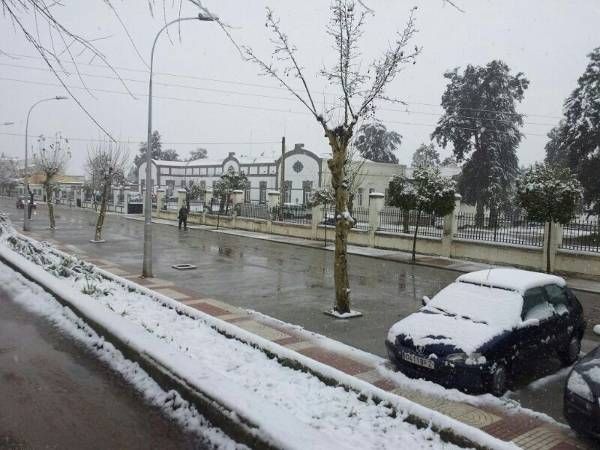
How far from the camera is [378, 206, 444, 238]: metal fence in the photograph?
22.3 m

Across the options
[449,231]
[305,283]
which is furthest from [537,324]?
[449,231]

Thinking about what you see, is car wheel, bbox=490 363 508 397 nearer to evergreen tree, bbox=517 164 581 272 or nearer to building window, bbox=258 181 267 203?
evergreen tree, bbox=517 164 581 272

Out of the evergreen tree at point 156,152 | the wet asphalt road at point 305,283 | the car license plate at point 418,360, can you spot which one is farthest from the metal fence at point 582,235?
the evergreen tree at point 156,152

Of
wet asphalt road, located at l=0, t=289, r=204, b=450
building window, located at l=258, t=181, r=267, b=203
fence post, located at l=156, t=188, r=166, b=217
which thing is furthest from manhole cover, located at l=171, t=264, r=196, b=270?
building window, located at l=258, t=181, r=267, b=203

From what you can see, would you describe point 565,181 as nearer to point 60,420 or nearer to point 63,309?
point 63,309

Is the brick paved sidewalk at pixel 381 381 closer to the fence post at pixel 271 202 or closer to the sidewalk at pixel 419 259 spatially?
the sidewalk at pixel 419 259

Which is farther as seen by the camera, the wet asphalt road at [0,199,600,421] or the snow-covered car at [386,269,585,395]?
the wet asphalt road at [0,199,600,421]

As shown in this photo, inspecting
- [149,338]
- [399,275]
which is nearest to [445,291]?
[149,338]

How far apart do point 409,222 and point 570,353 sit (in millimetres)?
15634

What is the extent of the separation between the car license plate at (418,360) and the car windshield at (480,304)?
3.63ft

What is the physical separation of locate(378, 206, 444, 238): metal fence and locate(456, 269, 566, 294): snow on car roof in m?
12.5

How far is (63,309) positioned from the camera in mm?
9016

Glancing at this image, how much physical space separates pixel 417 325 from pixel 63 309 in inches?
237

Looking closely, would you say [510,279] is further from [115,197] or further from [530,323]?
[115,197]
